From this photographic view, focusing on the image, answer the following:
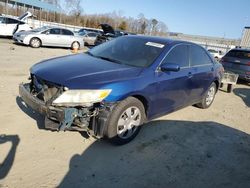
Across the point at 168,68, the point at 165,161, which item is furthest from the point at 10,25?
the point at 165,161

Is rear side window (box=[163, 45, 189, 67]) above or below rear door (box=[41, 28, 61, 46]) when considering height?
above

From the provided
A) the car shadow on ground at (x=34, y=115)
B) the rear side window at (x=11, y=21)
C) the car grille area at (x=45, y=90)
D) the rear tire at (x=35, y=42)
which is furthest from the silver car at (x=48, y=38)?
the car grille area at (x=45, y=90)

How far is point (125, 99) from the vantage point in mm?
3934

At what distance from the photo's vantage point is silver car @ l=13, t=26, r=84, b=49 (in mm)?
15720

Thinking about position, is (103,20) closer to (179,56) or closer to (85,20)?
(85,20)

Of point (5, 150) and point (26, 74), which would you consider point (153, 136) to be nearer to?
point (5, 150)

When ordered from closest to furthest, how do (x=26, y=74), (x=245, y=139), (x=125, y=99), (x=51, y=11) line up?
(x=125, y=99), (x=245, y=139), (x=26, y=74), (x=51, y=11)

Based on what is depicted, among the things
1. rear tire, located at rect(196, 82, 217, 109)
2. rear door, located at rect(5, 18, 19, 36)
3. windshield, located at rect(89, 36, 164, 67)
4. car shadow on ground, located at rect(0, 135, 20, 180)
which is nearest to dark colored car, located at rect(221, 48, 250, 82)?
rear tire, located at rect(196, 82, 217, 109)

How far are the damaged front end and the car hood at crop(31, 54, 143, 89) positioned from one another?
125 millimetres

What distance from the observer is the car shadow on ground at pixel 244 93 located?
8796 mm

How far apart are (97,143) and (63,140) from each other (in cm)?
52

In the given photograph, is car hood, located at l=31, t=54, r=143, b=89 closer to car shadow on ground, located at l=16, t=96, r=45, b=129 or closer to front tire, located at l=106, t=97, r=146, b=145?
front tire, located at l=106, t=97, r=146, b=145

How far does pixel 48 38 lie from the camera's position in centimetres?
1655

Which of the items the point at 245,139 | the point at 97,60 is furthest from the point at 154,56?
the point at 245,139
